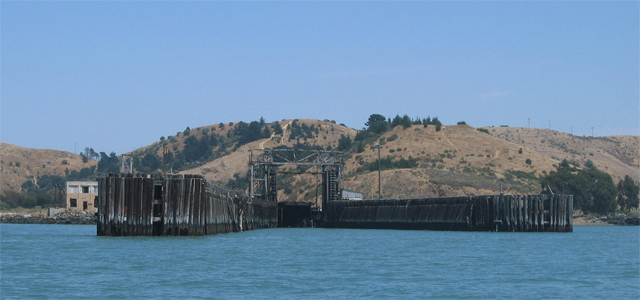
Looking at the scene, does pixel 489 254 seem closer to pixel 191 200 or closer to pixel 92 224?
pixel 191 200

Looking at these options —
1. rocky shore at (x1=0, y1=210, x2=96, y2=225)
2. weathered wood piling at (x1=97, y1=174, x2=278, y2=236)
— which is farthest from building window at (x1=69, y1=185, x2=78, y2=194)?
weathered wood piling at (x1=97, y1=174, x2=278, y2=236)

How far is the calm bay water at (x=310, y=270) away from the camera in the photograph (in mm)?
28844

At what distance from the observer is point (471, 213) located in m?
69.1

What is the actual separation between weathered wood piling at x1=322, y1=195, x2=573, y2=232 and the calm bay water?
469 inches

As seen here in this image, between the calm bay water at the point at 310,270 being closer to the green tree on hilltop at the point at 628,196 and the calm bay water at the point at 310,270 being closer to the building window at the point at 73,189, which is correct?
the building window at the point at 73,189

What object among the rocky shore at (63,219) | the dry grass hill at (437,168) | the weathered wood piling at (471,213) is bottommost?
the rocky shore at (63,219)

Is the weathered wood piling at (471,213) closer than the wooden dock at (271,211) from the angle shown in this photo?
No

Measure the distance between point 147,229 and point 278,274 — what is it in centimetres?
1765

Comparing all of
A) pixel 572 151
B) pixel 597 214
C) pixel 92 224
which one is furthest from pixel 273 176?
pixel 572 151

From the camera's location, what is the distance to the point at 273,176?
91.2 metres

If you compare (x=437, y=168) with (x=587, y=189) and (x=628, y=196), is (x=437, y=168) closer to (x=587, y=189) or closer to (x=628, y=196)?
(x=587, y=189)

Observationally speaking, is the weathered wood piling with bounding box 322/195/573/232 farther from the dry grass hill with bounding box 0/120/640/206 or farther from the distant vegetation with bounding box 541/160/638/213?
the distant vegetation with bounding box 541/160/638/213

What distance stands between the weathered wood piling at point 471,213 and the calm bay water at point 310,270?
1191cm


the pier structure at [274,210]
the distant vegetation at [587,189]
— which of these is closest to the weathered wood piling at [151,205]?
the pier structure at [274,210]
